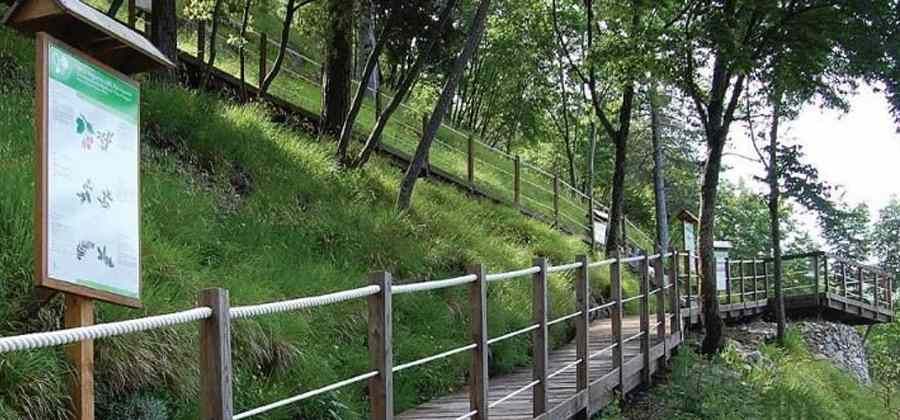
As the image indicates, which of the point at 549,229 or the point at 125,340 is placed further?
the point at 549,229

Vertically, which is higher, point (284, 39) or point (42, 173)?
point (284, 39)

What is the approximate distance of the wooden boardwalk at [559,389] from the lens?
5773 mm

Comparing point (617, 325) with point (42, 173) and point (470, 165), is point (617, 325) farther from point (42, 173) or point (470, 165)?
point (470, 165)

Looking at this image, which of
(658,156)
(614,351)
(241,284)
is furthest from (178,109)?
(658,156)

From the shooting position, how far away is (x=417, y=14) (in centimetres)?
1089

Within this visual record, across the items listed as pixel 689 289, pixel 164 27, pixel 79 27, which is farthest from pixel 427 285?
pixel 689 289

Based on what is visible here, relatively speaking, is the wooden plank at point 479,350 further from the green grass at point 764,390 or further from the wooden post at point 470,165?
the wooden post at point 470,165

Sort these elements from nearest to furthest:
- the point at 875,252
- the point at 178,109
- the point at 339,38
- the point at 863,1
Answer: the point at 178,109 < the point at 863,1 < the point at 339,38 < the point at 875,252

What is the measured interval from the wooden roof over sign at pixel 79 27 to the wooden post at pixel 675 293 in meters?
8.29

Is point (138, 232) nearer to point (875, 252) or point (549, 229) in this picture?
point (549, 229)

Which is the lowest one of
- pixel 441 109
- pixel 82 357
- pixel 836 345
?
pixel 836 345

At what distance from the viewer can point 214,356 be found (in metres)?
2.69

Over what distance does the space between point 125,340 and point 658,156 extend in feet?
47.8

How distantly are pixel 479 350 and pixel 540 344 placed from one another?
0.89 metres
